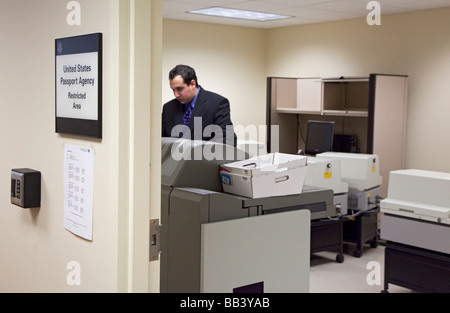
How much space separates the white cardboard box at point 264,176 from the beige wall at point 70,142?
2.12ft

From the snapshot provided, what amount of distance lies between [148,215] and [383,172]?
14.4 feet

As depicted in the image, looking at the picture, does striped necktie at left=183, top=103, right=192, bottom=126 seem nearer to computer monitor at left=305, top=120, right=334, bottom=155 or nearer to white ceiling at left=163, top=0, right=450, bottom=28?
white ceiling at left=163, top=0, right=450, bottom=28

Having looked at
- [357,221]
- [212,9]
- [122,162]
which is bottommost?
[357,221]

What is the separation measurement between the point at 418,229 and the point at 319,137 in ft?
7.83

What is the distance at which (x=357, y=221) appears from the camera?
184 inches

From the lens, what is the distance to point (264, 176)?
1896 millimetres

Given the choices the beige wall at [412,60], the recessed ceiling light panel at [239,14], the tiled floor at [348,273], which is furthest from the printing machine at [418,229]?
the recessed ceiling light panel at [239,14]

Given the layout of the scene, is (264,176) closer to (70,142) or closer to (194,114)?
(70,142)

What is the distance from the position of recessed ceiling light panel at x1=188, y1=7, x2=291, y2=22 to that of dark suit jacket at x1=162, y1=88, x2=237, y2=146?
254cm
